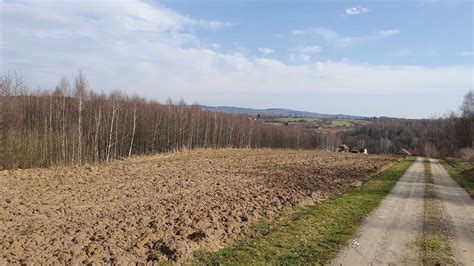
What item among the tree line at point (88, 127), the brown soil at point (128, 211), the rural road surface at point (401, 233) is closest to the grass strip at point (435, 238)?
the rural road surface at point (401, 233)

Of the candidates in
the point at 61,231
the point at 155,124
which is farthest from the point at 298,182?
the point at 155,124

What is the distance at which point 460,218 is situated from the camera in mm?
13930

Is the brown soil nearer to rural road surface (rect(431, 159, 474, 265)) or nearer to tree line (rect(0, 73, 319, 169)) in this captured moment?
rural road surface (rect(431, 159, 474, 265))

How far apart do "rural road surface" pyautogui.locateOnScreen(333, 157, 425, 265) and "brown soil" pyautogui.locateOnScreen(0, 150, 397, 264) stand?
3.05 meters

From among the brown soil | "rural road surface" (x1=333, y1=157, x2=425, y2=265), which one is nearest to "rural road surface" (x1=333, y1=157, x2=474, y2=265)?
"rural road surface" (x1=333, y1=157, x2=425, y2=265)

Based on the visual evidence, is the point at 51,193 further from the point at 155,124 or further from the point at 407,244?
the point at 155,124

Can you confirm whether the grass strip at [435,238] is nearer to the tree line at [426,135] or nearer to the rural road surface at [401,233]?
the rural road surface at [401,233]

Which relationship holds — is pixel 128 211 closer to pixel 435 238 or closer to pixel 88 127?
pixel 435 238

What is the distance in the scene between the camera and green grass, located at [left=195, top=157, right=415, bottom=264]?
841 cm

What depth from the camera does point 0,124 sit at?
30703 mm

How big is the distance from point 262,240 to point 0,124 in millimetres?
29486

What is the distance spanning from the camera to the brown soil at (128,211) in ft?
27.4

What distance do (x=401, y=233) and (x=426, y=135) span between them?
148 meters

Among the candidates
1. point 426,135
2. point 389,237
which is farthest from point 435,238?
point 426,135
